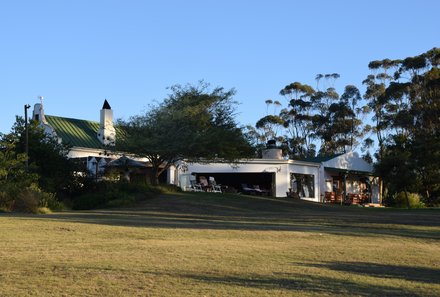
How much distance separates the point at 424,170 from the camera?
38.2 metres

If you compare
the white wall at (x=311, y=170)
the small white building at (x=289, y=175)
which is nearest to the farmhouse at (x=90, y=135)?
the small white building at (x=289, y=175)

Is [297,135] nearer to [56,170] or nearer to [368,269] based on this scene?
[56,170]

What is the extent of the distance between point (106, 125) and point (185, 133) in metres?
11.5

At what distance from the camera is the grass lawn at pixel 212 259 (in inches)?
288

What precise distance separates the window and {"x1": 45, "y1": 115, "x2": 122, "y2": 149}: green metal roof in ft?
43.7

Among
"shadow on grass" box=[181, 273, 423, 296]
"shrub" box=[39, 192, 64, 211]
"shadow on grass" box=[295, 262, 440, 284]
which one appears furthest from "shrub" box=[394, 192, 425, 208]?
"shadow on grass" box=[181, 273, 423, 296]

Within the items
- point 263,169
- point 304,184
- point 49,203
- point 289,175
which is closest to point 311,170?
point 304,184

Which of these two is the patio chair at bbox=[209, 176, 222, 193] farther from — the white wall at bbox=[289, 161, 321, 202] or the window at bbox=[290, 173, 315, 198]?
the window at bbox=[290, 173, 315, 198]

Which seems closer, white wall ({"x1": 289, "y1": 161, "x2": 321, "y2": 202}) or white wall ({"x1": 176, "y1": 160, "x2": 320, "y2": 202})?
white wall ({"x1": 176, "y1": 160, "x2": 320, "y2": 202})

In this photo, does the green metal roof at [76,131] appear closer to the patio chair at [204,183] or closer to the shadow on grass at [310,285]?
the patio chair at [204,183]

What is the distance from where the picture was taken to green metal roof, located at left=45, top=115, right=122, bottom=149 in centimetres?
3912

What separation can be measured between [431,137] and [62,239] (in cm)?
3182

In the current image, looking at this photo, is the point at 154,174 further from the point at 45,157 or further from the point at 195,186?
the point at 45,157

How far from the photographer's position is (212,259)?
31.5 feet
